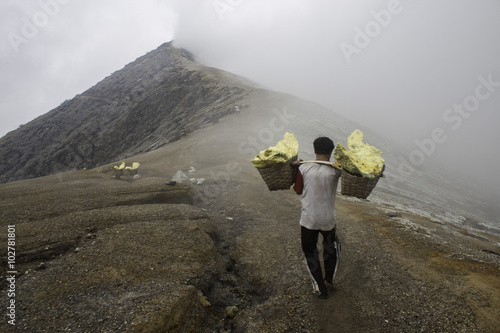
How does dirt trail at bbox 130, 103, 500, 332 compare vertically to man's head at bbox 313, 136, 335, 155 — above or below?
below

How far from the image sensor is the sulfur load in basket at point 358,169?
346 centimetres

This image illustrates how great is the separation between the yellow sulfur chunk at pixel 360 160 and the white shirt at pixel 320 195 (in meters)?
0.18

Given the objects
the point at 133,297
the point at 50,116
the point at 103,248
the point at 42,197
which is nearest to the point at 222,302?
the point at 133,297

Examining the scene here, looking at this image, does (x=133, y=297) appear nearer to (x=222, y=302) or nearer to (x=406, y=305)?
(x=222, y=302)

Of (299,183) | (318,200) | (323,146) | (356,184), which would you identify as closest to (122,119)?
(299,183)

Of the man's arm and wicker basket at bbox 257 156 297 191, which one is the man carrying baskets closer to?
the man's arm

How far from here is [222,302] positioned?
3.98 metres

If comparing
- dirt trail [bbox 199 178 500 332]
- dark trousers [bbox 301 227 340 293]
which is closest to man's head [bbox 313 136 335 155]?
dark trousers [bbox 301 227 340 293]

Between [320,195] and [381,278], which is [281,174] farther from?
[381,278]

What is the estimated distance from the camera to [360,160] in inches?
142

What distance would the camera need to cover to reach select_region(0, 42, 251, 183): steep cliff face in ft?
95.4

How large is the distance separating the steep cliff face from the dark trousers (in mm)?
21491

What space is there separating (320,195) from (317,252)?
842 millimetres

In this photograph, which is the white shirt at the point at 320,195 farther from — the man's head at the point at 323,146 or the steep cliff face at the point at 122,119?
the steep cliff face at the point at 122,119
